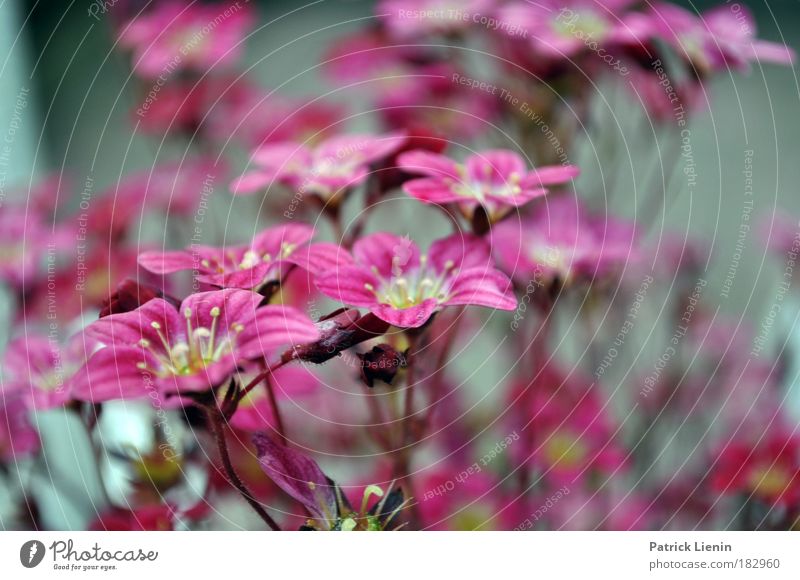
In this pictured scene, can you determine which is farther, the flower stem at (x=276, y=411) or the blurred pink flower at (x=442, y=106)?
the blurred pink flower at (x=442, y=106)

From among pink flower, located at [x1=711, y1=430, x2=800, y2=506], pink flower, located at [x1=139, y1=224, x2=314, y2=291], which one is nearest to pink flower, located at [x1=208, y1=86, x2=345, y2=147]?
pink flower, located at [x1=139, y1=224, x2=314, y2=291]

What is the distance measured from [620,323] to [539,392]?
6 centimetres

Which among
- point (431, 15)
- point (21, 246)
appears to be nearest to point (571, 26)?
point (431, 15)

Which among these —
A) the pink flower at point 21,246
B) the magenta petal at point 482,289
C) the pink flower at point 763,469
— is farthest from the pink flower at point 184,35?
the pink flower at point 763,469

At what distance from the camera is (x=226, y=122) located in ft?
1.38

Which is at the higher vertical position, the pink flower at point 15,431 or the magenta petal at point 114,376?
the magenta petal at point 114,376

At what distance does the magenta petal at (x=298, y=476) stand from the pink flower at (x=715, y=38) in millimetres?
261

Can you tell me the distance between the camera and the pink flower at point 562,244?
1.12 ft

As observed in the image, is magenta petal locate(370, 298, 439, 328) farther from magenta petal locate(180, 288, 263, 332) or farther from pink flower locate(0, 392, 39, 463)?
pink flower locate(0, 392, 39, 463)

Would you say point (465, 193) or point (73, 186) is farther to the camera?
point (73, 186)

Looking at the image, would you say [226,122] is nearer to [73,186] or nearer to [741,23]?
[73,186]

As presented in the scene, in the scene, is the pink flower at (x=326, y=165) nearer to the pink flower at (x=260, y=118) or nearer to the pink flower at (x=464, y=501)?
the pink flower at (x=260, y=118)

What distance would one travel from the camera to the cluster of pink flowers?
296mm
